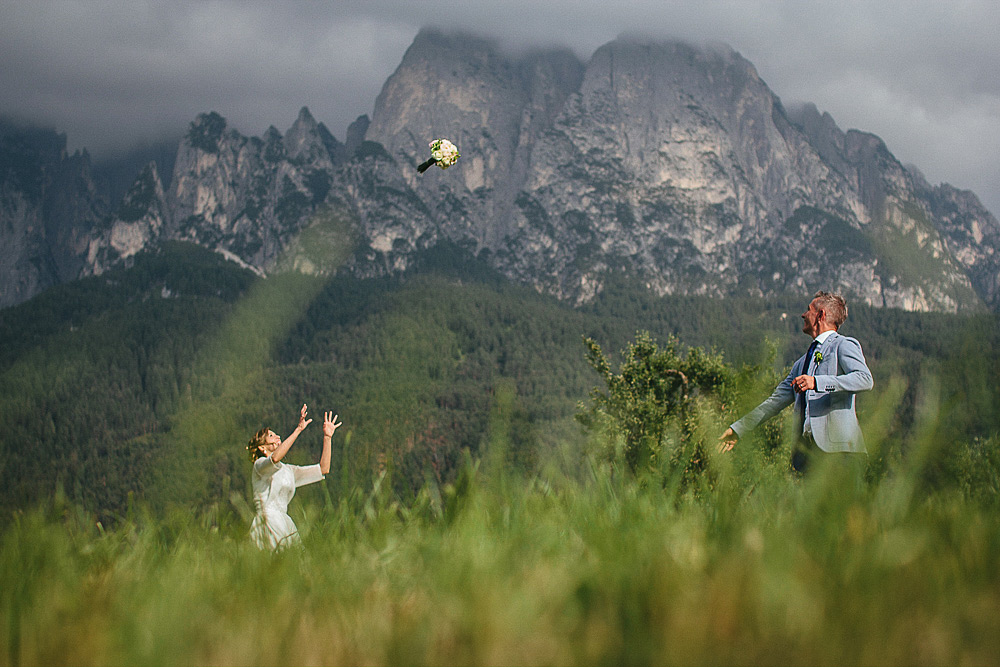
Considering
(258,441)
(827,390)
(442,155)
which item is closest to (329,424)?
(258,441)

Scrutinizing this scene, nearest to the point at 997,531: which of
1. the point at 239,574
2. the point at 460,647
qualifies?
the point at 460,647

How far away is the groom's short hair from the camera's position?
6445 millimetres

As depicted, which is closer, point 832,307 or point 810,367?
point 810,367

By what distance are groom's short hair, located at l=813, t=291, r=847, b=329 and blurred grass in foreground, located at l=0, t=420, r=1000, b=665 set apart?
4.04 metres

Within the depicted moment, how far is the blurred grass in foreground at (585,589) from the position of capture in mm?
1270

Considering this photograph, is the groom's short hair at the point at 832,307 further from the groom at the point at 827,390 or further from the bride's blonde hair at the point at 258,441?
the bride's blonde hair at the point at 258,441

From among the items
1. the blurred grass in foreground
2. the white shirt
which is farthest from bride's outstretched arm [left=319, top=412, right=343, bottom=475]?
the white shirt

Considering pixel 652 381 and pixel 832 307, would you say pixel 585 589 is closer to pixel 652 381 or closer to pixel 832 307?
pixel 832 307

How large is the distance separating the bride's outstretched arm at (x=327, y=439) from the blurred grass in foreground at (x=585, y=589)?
11.7 feet

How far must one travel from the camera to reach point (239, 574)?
2.25m

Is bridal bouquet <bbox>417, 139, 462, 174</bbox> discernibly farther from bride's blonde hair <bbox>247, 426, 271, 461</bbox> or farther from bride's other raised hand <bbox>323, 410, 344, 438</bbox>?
bride's blonde hair <bbox>247, 426, 271, 461</bbox>

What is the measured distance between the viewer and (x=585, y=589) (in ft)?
5.33

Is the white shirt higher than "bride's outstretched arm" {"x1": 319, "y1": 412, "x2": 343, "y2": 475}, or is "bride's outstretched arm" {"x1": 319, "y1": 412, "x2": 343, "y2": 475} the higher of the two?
the white shirt

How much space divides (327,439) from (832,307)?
471cm
